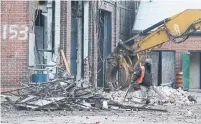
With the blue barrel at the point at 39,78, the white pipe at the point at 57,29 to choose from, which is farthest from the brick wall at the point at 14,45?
the white pipe at the point at 57,29

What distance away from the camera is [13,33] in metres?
21.0

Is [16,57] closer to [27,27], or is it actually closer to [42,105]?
[27,27]

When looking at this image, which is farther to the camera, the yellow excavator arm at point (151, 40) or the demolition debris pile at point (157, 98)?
the yellow excavator arm at point (151, 40)

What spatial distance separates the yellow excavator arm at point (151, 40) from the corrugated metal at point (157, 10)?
1121 cm

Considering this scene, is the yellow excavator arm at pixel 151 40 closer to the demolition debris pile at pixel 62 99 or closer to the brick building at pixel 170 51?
the demolition debris pile at pixel 62 99

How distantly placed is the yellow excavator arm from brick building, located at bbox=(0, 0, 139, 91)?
2.20 m

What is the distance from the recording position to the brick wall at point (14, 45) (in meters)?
21.0

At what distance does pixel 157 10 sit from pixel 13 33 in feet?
54.5

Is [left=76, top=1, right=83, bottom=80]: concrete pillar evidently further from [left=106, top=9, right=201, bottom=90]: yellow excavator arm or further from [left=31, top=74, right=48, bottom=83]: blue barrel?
[left=31, top=74, right=48, bottom=83]: blue barrel

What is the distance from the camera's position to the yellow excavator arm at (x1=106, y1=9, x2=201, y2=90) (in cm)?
2097

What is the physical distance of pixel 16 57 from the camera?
21094 mm

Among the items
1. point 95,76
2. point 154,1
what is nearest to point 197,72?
point 154,1

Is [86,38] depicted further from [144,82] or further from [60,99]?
[60,99]

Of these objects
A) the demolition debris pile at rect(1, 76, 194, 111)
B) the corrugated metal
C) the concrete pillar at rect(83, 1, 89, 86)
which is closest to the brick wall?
the demolition debris pile at rect(1, 76, 194, 111)
